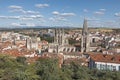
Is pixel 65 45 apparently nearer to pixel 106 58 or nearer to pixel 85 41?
pixel 85 41

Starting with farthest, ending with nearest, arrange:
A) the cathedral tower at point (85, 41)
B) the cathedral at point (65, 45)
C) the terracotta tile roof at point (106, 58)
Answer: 1. the cathedral tower at point (85, 41)
2. the cathedral at point (65, 45)
3. the terracotta tile roof at point (106, 58)

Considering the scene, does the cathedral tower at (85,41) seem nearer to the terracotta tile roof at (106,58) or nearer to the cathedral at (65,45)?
the cathedral at (65,45)

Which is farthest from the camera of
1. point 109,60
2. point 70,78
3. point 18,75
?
point 109,60

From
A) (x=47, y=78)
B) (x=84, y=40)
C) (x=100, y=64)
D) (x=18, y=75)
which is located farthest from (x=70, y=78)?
(x=84, y=40)

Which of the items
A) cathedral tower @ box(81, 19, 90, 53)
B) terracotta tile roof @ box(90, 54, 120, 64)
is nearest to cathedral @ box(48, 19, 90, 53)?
cathedral tower @ box(81, 19, 90, 53)

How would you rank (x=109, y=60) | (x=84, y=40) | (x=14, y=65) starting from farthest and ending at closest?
(x=84, y=40) < (x=109, y=60) < (x=14, y=65)

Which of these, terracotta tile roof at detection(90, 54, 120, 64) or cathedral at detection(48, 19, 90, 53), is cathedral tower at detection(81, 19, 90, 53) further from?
terracotta tile roof at detection(90, 54, 120, 64)

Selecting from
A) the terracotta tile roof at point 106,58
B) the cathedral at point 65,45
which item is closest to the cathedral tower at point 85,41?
the cathedral at point 65,45

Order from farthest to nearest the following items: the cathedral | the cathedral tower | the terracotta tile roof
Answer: the cathedral tower, the cathedral, the terracotta tile roof

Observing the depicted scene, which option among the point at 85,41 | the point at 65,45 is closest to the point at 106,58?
the point at 85,41

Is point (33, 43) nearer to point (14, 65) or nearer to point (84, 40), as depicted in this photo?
point (84, 40)

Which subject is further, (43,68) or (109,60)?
(109,60)
